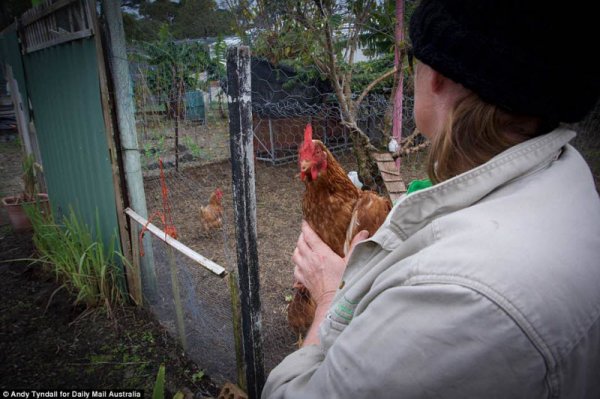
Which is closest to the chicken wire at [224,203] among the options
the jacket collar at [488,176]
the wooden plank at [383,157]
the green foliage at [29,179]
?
the wooden plank at [383,157]

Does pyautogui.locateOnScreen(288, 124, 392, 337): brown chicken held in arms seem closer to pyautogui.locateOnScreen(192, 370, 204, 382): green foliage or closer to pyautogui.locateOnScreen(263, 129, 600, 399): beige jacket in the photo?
pyautogui.locateOnScreen(192, 370, 204, 382): green foliage

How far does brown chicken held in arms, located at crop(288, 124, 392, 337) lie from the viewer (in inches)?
86.4

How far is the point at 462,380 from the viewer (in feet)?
1.74

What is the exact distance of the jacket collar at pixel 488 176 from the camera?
66 centimetres

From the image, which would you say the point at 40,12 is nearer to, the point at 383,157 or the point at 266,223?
the point at 266,223

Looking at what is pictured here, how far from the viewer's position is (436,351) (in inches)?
21.2

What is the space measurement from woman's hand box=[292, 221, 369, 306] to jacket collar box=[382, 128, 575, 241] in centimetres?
60

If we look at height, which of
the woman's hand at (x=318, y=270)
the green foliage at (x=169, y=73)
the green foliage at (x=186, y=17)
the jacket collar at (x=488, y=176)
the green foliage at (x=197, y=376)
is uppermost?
the green foliage at (x=186, y=17)

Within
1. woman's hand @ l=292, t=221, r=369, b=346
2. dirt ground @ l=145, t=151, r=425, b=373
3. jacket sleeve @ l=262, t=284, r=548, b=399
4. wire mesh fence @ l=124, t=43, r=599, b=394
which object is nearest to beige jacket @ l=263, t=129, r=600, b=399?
jacket sleeve @ l=262, t=284, r=548, b=399

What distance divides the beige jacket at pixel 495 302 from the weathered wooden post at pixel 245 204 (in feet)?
3.52

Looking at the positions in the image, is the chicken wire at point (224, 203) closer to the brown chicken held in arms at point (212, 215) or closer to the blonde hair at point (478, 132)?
the brown chicken held in arms at point (212, 215)

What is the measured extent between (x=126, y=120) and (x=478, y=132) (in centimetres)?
264

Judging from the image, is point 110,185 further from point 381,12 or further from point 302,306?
point 381,12

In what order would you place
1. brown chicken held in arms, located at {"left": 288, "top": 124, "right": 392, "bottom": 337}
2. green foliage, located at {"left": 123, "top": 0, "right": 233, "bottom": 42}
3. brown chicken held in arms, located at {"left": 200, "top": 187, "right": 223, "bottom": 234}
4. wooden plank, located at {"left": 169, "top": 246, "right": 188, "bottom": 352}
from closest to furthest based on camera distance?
1. brown chicken held in arms, located at {"left": 288, "top": 124, "right": 392, "bottom": 337}
2. wooden plank, located at {"left": 169, "top": 246, "right": 188, "bottom": 352}
3. brown chicken held in arms, located at {"left": 200, "top": 187, "right": 223, "bottom": 234}
4. green foliage, located at {"left": 123, "top": 0, "right": 233, "bottom": 42}
